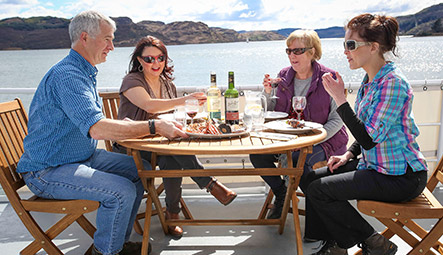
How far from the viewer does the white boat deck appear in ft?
8.23

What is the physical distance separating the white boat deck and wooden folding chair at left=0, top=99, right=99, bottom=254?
0.46 m

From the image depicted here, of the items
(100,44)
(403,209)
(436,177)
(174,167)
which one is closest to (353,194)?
(403,209)

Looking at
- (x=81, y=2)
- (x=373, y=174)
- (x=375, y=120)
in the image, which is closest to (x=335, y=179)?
(x=373, y=174)

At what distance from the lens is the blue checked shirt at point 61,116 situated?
2.00 m

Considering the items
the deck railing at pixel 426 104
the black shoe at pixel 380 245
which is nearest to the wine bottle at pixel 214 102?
the deck railing at pixel 426 104

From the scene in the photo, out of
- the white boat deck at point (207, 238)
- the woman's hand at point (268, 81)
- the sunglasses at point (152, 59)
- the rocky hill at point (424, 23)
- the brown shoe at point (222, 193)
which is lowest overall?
the white boat deck at point (207, 238)

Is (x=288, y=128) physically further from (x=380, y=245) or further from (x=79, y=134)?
(x=79, y=134)

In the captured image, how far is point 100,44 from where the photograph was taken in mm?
2209

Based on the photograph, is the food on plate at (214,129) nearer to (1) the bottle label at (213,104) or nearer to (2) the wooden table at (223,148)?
(2) the wooden table at (223,148)

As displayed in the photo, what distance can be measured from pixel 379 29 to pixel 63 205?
1.87 m

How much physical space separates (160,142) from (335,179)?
945 mm

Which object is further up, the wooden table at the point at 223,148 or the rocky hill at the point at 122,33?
the rocky hill at the point at 122,33

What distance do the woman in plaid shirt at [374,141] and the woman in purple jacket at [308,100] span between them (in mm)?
576

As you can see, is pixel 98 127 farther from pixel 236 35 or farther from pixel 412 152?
pixel 236 35
